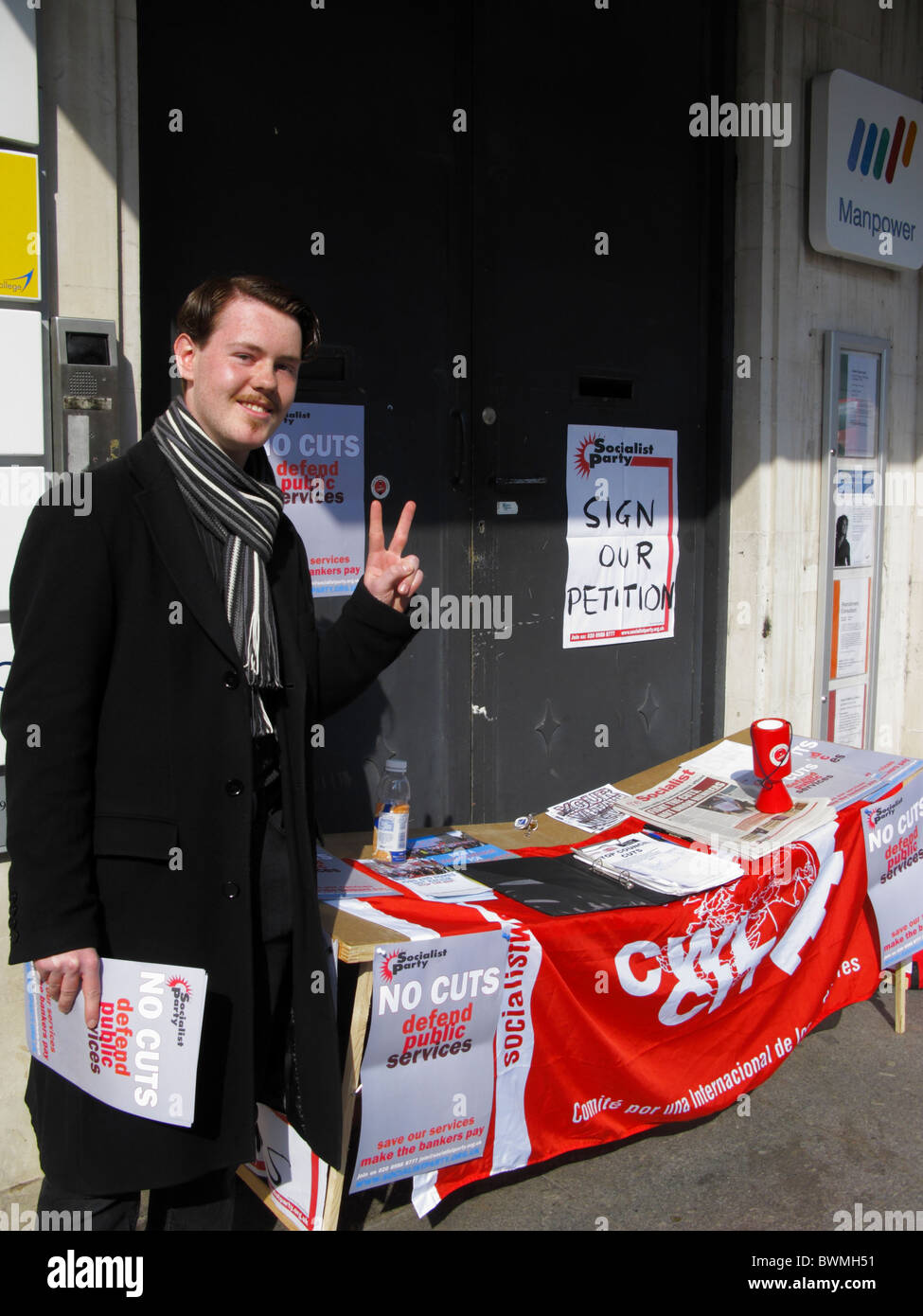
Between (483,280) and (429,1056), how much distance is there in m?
2.60

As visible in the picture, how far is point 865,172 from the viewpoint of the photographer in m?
4.68

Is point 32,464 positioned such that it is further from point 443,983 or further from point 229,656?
point 443,983

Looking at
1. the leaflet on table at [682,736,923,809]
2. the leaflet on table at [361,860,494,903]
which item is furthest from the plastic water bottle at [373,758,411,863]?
the leaflet on table at [682,736,923,809]

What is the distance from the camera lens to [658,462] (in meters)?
4.38

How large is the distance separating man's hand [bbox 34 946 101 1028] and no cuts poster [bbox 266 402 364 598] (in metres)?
1.81

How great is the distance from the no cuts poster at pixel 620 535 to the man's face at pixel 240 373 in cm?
211

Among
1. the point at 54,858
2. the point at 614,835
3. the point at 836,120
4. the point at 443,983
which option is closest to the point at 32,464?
the point at 54,858

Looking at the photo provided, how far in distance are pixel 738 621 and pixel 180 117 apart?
286 centimetres

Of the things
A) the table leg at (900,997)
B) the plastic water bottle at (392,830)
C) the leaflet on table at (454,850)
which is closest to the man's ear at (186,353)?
the plastic water bottle at (392,830)

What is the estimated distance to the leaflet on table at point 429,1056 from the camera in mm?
2387

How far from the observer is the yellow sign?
8.47ft

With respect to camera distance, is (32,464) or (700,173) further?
(700,173)

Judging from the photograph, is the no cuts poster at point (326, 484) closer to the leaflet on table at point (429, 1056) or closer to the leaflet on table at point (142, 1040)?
the leaflet on table at point (429, 1056)
